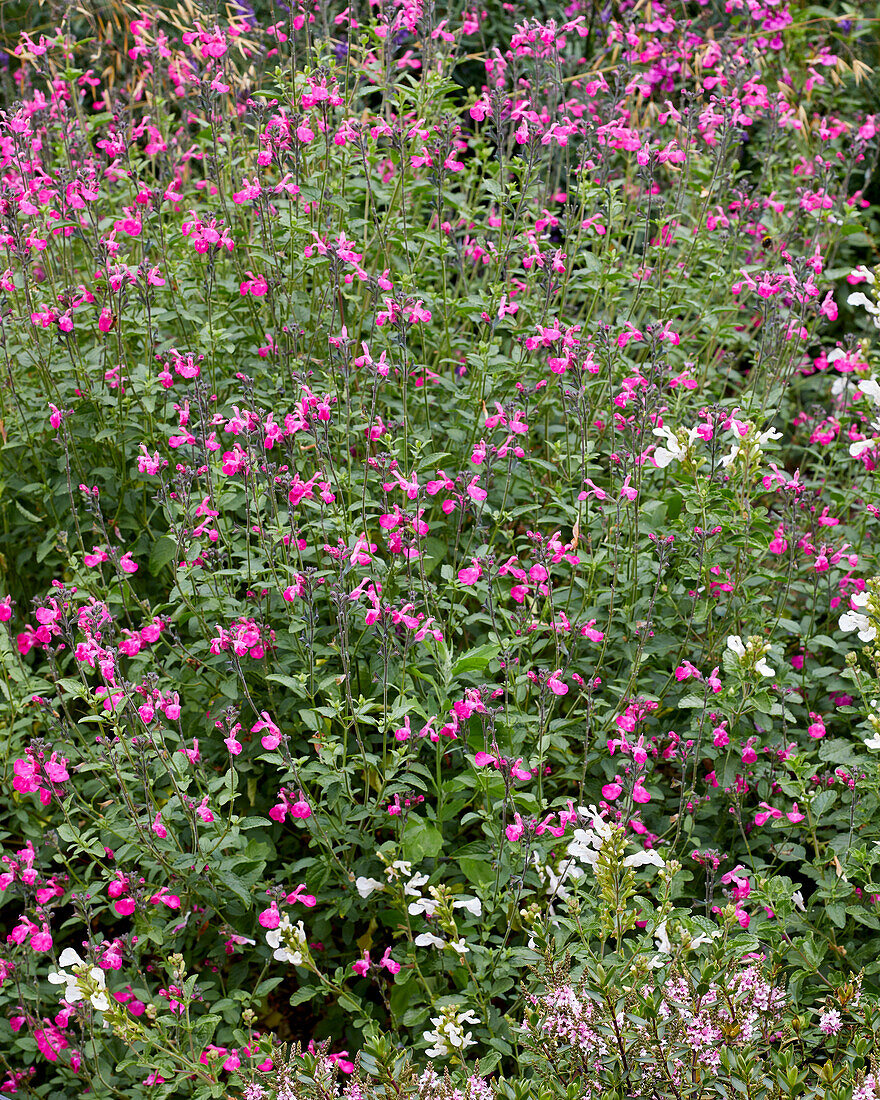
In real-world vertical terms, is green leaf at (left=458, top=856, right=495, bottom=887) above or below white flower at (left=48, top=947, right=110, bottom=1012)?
below

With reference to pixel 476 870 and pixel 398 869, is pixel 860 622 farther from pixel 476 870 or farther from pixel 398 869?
pixel 398 869

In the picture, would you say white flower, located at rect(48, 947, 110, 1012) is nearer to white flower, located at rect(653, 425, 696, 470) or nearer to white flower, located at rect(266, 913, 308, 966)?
white flower, located at rect(266, 913, 308, 966)

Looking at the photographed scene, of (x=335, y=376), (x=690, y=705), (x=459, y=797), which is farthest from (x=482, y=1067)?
(x=335, y=376)

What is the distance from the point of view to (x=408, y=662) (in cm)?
296

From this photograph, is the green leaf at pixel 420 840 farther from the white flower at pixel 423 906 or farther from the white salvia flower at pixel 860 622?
the white salvia flower at pixel 860 622

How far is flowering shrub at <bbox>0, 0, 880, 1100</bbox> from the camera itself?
2420 mm

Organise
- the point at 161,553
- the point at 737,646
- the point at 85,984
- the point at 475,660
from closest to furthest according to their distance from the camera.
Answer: the point at 85,984
the point at 737,646
the point at 475,660
the point at 161,553

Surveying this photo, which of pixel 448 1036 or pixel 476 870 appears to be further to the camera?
pixel 476 870

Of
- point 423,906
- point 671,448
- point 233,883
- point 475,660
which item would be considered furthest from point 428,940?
point 671,448

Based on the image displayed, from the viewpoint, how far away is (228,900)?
2.75 metres

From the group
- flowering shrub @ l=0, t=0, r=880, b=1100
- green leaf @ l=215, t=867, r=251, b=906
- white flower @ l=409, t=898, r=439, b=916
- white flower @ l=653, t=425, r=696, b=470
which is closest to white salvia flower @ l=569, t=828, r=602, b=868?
A: flowering shrub @ l=0, t=0, r=880, b=1100

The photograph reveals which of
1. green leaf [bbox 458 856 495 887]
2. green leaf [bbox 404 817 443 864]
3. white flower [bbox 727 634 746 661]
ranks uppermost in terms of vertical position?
white flower [bbox 727 634 746 661]

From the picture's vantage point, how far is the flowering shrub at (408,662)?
7.94ft

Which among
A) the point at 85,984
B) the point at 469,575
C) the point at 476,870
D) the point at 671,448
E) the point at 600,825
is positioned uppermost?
the point at 671,448
